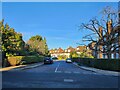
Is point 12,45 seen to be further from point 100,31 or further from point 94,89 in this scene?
point 94,89

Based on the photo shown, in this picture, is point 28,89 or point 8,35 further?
point 8,35

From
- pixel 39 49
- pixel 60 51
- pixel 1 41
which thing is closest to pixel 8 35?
pixel 1 41

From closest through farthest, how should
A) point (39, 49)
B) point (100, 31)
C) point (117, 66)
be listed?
point (117, 66) → point (100, 31) → point (39, 49)

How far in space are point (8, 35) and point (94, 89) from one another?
27.5 meters

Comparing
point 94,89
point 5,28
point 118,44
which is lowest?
point 94,89

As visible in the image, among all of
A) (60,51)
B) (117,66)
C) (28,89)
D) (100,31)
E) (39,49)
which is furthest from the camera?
(60,51)

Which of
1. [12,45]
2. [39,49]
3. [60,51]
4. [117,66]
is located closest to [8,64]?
[12,45]

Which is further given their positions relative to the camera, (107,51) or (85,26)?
(85,26)

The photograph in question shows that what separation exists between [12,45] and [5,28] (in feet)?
9.74

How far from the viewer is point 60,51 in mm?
199000

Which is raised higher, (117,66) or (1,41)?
(1,41)

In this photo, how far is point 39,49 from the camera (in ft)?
297

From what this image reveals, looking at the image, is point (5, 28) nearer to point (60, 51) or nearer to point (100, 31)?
point (100, 31)

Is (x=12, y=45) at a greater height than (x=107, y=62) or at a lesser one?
greater
